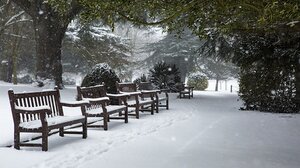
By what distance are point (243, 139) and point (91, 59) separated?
2109 centimetres

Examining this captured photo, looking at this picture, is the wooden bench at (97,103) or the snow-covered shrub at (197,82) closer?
the wooden bench at (97,103)

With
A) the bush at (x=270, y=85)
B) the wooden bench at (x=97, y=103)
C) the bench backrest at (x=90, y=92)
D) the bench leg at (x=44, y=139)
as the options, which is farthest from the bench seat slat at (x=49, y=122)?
the bush at (x=270, y=85)

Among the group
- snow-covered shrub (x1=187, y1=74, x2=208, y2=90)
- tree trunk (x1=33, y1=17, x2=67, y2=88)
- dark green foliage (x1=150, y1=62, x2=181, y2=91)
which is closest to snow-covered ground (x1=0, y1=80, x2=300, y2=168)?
tree trunk (x1=33, y1=17, x2=67, y2=88)

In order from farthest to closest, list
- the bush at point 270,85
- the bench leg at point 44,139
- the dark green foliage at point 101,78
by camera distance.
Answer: the bush at point 270,85, the dark green foliage at point 101,78, the bench leg at point 44,139

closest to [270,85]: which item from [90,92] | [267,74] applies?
[267,74]

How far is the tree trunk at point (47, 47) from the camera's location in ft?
61.4

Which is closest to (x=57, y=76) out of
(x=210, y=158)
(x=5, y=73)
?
(x=210, y=158)

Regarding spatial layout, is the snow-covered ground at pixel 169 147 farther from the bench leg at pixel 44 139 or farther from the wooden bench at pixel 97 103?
the wooden bench at pixel 97 103

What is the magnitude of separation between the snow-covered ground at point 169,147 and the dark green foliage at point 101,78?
3071 millimetres

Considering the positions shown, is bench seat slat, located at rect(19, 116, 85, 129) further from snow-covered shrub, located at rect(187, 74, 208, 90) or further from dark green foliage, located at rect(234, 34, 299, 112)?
snow-covered shrub, located at rect(187, 74, 208, 90)

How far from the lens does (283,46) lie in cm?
1344

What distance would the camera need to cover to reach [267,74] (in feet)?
47.0

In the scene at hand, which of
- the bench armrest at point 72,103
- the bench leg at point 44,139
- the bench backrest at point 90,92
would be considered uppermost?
the bench backrest at point 90,92

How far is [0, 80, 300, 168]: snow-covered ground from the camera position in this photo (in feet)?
20.0
